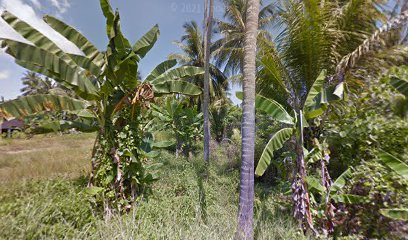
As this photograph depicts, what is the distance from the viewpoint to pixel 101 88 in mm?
3770

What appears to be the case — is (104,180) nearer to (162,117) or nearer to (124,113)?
(124,113)

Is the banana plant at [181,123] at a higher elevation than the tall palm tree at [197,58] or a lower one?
lower

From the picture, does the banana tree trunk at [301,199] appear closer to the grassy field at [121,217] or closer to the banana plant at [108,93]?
the grassy field at [121,217]

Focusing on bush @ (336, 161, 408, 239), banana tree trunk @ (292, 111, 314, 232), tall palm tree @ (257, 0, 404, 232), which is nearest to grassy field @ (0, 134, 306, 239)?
banana tree trunk @ (292, 111, 314, 232)

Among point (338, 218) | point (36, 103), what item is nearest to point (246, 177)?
point (338, 218)

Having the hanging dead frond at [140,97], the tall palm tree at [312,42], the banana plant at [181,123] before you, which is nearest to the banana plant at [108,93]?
the hanging dead frond at [140,97]

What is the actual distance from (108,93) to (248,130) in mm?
2738

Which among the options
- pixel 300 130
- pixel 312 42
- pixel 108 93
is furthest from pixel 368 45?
pixel 108 93

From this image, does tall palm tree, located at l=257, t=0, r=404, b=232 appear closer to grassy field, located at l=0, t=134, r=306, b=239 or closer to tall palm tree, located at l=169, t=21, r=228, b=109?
grassy field, located at l=0, t=134, r=306, b=239

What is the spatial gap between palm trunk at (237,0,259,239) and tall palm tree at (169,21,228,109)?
11.2 meters

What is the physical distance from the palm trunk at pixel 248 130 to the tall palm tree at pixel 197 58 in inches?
442

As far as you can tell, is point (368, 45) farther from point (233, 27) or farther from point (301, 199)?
point (233, 27)

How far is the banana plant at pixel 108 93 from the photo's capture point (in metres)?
3.35

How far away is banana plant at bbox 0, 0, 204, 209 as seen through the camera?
132 inches
